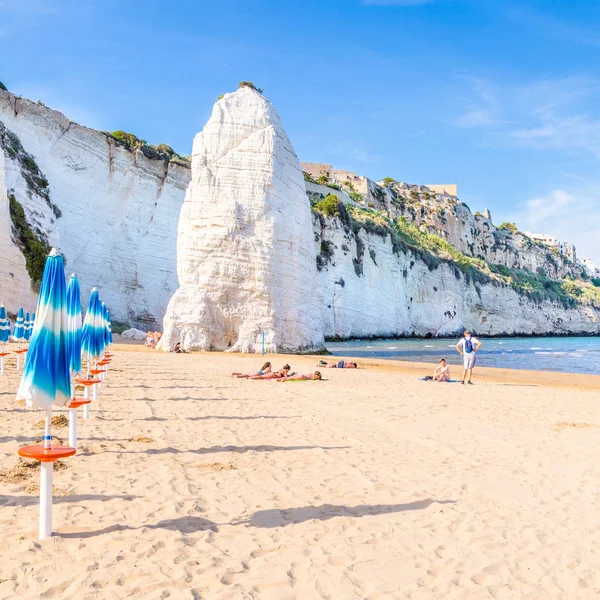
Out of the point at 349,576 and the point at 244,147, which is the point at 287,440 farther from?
the point at 244,147

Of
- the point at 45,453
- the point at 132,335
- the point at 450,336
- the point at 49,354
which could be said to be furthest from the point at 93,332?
the point at 450,336

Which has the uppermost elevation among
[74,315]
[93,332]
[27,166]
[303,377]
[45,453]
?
[27,166]

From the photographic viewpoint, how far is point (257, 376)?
575 inches

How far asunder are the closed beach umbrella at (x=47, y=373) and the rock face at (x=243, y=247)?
66.9ft

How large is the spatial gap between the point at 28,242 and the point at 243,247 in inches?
509

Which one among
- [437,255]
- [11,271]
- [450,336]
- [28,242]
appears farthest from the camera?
[437,255]

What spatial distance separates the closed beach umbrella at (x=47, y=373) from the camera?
378cm

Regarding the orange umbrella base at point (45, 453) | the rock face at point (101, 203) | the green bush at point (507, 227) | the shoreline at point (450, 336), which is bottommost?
the orange umbrella base at point (45, 453)

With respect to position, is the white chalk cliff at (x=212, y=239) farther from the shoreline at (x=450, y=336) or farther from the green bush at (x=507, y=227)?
the green bush at (x=507, y=227)

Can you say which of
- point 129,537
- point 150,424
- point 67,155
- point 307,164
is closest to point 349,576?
point 129,537

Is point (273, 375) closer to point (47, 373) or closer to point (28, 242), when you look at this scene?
point (47, 373)

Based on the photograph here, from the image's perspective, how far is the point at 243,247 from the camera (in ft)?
81.9

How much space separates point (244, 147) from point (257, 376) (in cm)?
1533

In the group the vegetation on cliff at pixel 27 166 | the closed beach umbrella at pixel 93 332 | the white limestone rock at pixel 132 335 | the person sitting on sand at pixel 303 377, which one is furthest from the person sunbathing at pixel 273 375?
the vegetation on cliff at pixel 27 166
